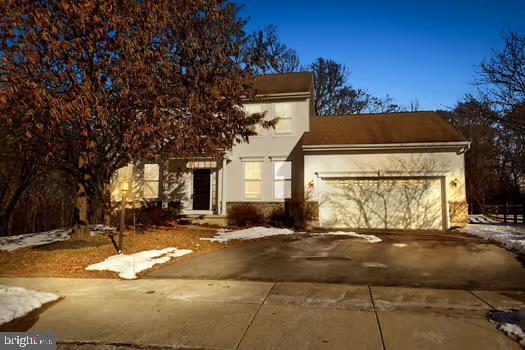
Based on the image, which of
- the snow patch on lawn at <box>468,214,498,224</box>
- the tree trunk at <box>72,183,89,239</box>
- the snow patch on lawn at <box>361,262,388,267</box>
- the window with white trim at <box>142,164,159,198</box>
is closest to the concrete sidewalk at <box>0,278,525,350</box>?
the snow patch on lawn at <box>361,262,388,267</box>

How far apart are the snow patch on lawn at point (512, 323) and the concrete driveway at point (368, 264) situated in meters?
1.58

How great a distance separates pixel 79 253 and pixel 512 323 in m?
9.00

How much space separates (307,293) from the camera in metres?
5.51

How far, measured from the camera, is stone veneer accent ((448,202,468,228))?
48.8 ft

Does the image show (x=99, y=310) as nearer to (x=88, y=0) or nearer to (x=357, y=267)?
(x=357, y=267)

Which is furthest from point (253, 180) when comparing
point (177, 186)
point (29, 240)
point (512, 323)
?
point (512, 323)

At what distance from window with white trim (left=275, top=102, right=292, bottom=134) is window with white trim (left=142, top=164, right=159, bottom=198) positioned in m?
6.61

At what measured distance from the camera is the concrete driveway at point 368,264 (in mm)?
6473

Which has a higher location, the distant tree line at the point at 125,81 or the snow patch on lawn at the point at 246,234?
the distant tree line at the point at 125,81

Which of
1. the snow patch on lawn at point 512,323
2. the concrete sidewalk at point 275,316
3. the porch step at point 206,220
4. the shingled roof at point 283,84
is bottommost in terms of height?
the concrete sidewalk at point 275,316

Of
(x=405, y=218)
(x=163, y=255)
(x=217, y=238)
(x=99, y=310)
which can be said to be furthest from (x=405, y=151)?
(x=99, y=310)

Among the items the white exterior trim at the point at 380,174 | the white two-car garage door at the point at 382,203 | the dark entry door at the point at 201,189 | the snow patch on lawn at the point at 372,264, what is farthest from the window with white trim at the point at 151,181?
the snow patch on lawn at the point at 372,264

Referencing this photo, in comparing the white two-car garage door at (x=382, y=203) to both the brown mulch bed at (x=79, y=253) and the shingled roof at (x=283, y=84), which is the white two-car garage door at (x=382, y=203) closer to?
the shingled roof at (x=283, y=84)

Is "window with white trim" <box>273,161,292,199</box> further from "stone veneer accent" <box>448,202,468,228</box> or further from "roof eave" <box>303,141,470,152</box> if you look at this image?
"stone veneer accent" <box>448,202,468,228</box>
